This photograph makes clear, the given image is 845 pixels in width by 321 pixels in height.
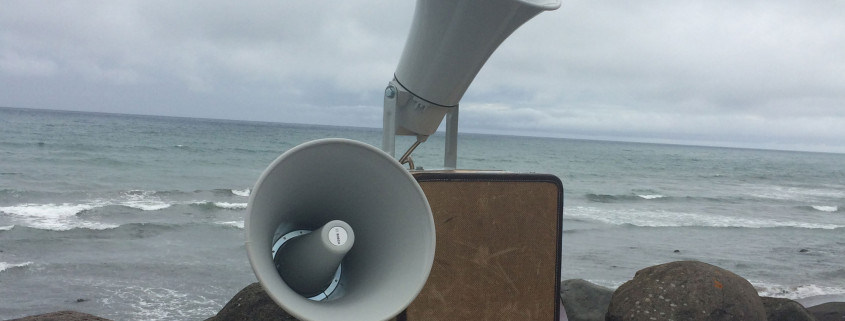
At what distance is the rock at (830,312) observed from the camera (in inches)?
214

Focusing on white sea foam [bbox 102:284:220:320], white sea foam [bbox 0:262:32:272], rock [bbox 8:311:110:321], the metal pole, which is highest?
the metal pole

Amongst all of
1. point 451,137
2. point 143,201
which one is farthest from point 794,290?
point 143,201

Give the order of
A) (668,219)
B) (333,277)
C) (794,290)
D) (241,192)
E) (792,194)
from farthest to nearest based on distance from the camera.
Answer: (792,194)
(241,192)
(668,219)
(794,290)
(333,277)

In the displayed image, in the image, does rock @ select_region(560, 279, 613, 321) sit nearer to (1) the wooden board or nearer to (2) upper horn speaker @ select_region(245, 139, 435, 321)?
(1) the wooden board

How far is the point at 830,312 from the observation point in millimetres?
5555

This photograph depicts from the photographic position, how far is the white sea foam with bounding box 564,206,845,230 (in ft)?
42.8

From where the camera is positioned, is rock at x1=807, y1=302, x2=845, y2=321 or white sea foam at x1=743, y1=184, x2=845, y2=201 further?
white sea foam at x1=743, y1=184, x2=845, y2=201

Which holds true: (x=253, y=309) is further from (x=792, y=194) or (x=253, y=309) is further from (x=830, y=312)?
(x=792, y=194)

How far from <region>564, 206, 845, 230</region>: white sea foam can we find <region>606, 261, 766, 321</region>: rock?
344 inches

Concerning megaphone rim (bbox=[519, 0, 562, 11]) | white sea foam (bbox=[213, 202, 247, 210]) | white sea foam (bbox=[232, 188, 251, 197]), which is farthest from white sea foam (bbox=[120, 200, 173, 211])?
megaphone rim (bbox=[519, 0, 562, 11])

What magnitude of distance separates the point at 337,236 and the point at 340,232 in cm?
1

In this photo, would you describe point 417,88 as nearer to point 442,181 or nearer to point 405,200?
point 442,181

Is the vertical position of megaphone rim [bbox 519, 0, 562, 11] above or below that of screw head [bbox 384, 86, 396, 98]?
above

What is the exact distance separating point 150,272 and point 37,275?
43.9 inches
